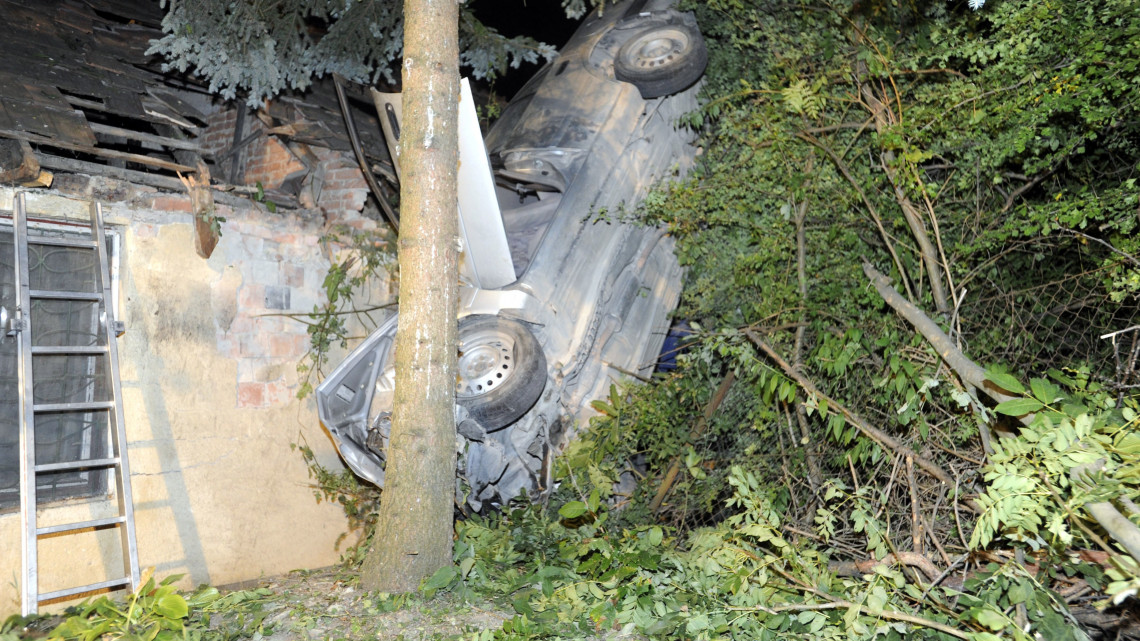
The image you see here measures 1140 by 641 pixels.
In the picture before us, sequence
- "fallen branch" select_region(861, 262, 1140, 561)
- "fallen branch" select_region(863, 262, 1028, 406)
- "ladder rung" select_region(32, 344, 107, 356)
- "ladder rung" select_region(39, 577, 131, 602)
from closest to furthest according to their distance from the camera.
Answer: "fallen branch" select_region(861, 262, 1140, 561)
"fallen branch" select_region(863, 262, 1028, 406)
"ladder rung" select_region(39, 577, 131, 602)
"ladder rung" select_region(32, 344, 107, 356)

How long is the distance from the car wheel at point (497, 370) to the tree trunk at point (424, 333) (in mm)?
1125

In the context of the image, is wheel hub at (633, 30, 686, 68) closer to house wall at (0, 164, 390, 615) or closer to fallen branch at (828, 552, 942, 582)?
house wall at (0, 164, 390, 615)

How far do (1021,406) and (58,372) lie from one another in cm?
548

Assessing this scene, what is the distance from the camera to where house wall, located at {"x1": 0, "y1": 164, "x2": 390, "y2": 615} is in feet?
16.2

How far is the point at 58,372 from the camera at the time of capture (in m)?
5.00

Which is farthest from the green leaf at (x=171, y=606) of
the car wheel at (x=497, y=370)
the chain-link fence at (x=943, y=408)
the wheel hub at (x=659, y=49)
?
the wheel hub at (x=659, y=49)

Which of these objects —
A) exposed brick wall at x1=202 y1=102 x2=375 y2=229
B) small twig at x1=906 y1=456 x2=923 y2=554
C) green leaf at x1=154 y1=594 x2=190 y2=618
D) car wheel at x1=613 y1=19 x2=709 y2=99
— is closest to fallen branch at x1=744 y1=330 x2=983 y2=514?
small twig at x1=906 y1=456 x2=923 y2=554

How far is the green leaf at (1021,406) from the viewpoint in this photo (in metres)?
2.91

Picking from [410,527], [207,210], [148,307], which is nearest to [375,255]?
[207,210]

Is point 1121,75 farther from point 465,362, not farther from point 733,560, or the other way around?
point 465,362

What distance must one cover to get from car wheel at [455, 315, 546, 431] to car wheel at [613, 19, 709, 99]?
2.31 metres

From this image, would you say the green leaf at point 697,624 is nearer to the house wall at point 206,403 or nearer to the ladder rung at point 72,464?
the ladder rung at point 72,464

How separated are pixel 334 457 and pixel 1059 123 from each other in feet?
18.5

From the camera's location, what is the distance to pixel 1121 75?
12.9 ft
